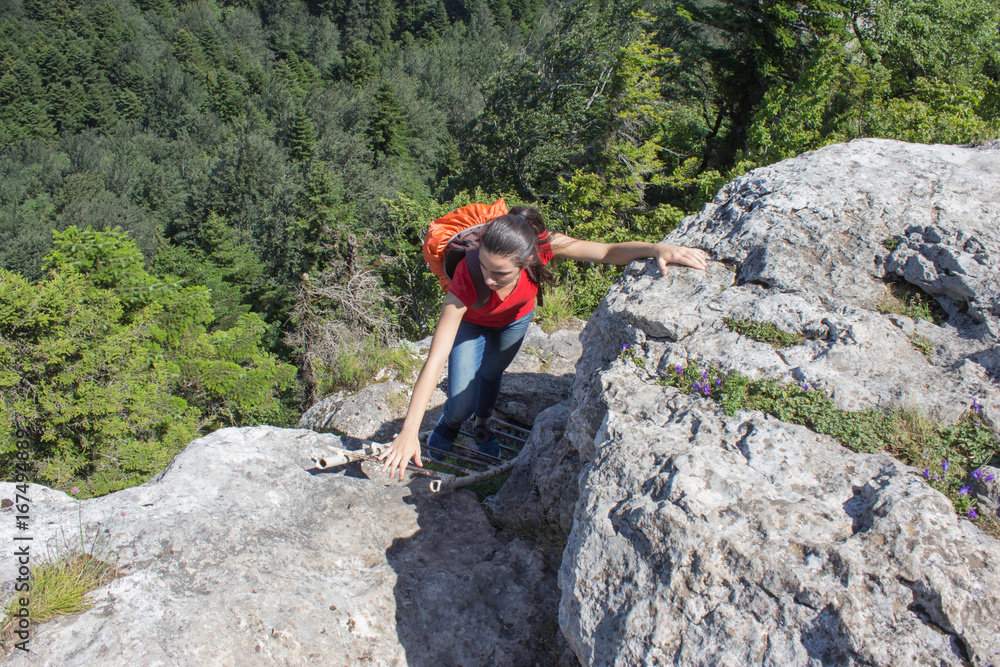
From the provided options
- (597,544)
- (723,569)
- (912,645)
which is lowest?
(597,544)

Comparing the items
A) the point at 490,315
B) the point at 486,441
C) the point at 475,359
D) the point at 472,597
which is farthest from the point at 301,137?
the point at 472,597

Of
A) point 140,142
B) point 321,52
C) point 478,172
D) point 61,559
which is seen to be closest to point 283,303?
point 478,172

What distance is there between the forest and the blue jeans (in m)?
0.71

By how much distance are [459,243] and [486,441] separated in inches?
63.1

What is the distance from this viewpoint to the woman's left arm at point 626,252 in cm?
311

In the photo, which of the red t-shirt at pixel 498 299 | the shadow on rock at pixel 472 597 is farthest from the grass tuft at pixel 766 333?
the shadow on rock at pixel 472 597

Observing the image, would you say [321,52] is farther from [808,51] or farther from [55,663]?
[55,663]

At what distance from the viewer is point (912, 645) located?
164 centimetres

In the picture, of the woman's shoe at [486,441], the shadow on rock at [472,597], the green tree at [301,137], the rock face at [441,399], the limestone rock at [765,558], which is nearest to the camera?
the limestone rock at [765,558]

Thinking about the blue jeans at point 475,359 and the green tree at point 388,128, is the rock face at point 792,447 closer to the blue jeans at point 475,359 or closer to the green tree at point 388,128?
the blue jeans at point 475,359

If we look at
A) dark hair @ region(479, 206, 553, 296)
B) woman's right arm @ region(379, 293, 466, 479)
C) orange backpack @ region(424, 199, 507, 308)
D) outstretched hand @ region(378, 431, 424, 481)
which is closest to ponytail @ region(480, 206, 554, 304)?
dark hair @ region(479, 206, 553, 296)

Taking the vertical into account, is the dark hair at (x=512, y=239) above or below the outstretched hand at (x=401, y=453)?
above

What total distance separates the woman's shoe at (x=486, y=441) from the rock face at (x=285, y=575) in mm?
640

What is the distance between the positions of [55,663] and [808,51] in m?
15.0
